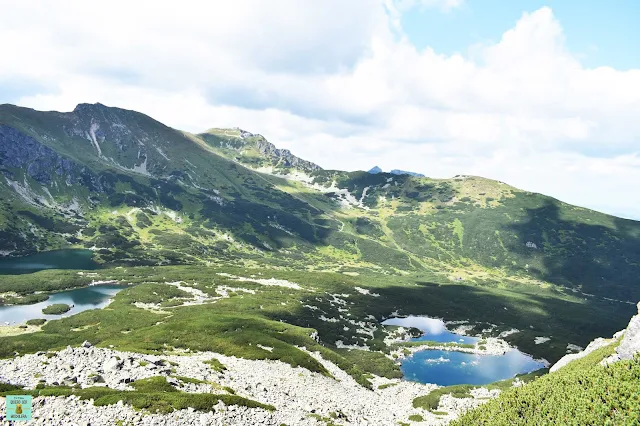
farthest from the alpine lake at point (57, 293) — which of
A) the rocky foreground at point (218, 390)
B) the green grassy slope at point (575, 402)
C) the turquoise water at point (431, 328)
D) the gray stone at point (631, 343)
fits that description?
the gray stone at point (631, 343)

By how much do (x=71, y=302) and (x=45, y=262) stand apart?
8365 cm

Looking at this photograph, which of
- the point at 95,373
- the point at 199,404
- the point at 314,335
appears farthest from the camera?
the point at 314,335

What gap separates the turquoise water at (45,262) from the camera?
166875 millimetres

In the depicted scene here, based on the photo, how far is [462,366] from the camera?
9719 centimetres

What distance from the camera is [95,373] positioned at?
3678cm

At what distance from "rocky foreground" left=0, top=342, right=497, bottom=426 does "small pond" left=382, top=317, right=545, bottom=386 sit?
20.7 metres

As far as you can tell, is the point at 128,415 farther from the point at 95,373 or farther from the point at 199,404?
the point at 95,373

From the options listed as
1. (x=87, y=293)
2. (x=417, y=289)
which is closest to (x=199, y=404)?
(x=87, y=293)

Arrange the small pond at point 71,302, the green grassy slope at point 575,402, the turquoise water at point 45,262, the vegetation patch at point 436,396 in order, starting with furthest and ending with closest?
the turquoise water at point 45,262
the small pond at point 71,302
the vegetation patch at point 436,396
the green grassy slope at point 575,402

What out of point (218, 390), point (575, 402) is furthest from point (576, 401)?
point (218, 390)

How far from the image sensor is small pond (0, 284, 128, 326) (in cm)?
10151

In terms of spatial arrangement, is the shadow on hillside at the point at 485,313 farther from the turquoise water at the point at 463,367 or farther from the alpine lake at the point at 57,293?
the alpine lake at the point at 57,293

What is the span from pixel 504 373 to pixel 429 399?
4214cm

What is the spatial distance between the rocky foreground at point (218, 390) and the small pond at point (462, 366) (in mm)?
20712
